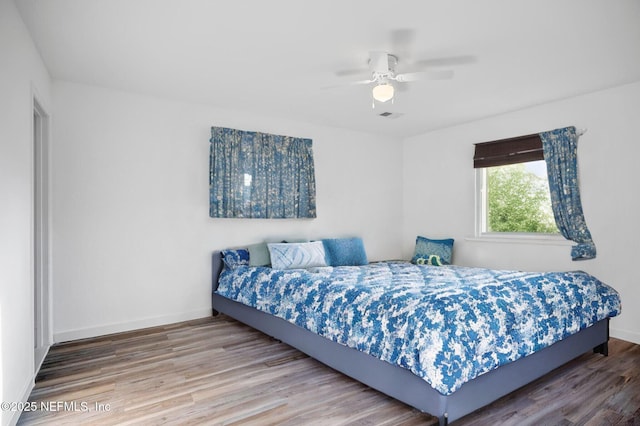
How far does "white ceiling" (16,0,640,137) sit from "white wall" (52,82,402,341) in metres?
0.33

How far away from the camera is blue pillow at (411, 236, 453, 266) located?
4879 millimetres

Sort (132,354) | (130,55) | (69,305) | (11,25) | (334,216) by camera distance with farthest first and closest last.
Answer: (334,216), (69,305), (132,354), (130,55), (11,25)

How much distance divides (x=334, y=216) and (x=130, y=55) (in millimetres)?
3094

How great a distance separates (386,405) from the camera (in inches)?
93.0

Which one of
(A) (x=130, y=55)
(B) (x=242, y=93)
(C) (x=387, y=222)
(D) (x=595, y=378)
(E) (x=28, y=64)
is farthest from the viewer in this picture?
(C) (x=387, y=222)

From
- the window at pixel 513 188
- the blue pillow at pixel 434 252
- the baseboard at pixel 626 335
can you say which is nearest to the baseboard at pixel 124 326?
the blue pillow at pixel 434 252

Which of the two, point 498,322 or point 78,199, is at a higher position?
point 78,199

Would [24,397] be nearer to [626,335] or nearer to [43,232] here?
[43,232]

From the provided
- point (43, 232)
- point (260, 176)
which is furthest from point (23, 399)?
point (260, 176)

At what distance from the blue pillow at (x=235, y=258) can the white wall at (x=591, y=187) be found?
9.01 feet

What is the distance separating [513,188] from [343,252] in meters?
2.21

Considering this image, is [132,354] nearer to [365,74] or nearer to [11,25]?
[11,25]

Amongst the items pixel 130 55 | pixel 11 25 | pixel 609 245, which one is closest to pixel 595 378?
pixel 609 245

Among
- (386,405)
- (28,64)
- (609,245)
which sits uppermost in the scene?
(28,64)
